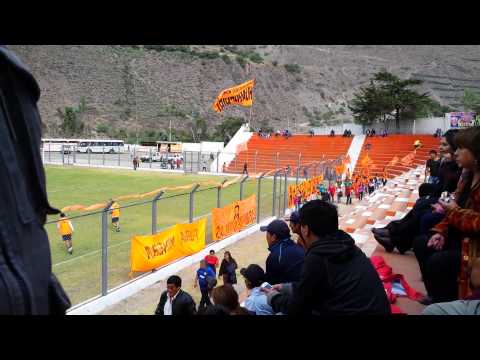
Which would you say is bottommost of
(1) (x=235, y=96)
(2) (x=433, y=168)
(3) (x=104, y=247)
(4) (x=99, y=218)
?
(4) (x=99, y=218)

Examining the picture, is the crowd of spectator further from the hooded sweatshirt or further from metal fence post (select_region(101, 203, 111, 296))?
metal fence post (select_region(101, 203, 111, 296))

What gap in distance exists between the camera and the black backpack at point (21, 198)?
4.33ft

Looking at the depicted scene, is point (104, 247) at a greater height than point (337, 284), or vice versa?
point (337, 284)

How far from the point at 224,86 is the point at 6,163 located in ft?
406

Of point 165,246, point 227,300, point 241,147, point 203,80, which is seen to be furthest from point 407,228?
point 203,80

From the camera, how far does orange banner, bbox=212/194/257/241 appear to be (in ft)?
40.0

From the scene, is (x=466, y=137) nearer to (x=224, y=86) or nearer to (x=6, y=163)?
(x=6, y=163)

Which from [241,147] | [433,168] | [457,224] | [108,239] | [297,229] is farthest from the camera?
[241,147]

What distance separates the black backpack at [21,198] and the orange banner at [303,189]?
594 inches

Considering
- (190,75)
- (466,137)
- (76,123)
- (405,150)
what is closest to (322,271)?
(466,137)

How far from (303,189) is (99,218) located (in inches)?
305

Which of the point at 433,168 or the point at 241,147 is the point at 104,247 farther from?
the point at 241,147

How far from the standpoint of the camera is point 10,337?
1.24 metres

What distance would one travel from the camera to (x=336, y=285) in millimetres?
2594
